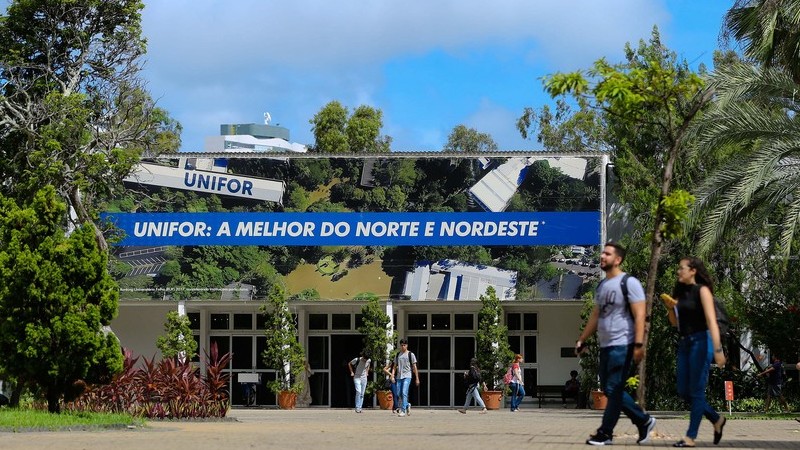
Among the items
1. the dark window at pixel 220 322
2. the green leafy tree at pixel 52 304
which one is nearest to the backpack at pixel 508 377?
the dark window at pixel 220 322

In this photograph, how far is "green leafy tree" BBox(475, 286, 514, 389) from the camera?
1468 inches

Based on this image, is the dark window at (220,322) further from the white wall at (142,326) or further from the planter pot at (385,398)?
the planter pot at (385,398)

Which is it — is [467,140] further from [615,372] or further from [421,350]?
[615,372]

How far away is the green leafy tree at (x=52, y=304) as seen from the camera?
18422 mm

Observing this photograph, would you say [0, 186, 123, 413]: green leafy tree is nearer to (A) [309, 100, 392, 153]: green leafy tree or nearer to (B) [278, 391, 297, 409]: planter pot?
(B) [278, 391, 297, 409]: planter pot

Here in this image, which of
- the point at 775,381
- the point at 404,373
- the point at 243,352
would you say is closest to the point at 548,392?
the point at 243,352

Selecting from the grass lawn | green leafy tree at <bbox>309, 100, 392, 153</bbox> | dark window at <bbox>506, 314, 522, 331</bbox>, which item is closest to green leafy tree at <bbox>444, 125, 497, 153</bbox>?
green leafy tree at <bbox>309, 100, 392, 153</bbox>

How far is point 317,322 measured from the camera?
41.4 metres

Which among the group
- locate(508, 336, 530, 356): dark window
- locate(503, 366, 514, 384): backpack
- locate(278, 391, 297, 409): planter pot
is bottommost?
locate(278, 391, 297, 409): planter pot

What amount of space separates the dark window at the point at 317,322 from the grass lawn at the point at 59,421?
22.5m

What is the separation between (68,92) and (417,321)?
15120mm

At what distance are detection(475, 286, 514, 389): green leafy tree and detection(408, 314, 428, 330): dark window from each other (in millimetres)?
3941

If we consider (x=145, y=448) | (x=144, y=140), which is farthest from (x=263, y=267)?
(x=145, y=448)

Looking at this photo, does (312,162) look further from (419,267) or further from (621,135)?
(621,135)
